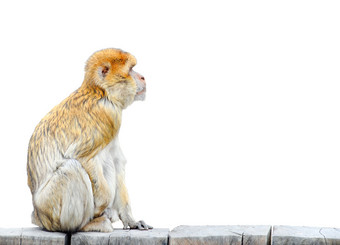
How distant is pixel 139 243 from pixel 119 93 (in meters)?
1.31

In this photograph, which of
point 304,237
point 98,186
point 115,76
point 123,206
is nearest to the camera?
point 304,237

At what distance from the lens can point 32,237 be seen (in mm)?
5746

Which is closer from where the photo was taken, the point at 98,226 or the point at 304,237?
the point at 304,237

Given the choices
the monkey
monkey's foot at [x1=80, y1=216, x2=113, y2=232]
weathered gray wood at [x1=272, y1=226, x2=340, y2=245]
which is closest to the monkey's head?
the monkey

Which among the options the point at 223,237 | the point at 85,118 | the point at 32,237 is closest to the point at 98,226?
the point at 32,237

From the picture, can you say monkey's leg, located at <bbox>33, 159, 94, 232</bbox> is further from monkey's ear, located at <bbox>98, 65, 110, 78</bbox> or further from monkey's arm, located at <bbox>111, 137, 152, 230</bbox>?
monkey's ear, located at <bbox>98, 65, 110, 78</bbox>

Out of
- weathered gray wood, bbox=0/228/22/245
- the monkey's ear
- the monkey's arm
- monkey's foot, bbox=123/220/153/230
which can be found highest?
the monkey's ear

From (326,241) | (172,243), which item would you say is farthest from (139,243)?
(326,241)

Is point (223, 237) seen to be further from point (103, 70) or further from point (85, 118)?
point (103, 70)

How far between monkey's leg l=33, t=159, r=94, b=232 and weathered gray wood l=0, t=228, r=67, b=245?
11 cm

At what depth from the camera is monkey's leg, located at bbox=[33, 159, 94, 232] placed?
5.74 metres

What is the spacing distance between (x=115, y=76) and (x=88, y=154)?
735 mm

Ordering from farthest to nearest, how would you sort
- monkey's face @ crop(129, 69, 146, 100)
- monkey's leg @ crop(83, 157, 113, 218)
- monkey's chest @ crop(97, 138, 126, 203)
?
monkey's face @ crop(129, 69, 146, 100) < monkey's chest @ crop(97, 138, 126, 203) < monkey's leg @ crop(83, 157, 113, 218)

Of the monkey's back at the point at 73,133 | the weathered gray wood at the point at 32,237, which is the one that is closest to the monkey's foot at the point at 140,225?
the weathered gray wood at the point at 32,237
